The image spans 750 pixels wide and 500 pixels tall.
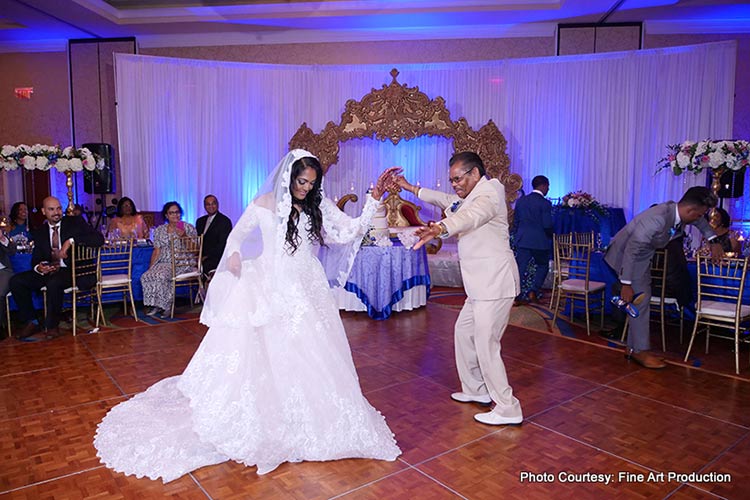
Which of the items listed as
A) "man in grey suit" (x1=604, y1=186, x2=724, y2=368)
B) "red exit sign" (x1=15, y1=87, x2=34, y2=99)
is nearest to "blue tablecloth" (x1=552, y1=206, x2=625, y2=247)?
"man in grey suit" (x1=604, y1=186, x2=724, y2=368)

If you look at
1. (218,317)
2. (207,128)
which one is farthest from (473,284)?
(207,128)

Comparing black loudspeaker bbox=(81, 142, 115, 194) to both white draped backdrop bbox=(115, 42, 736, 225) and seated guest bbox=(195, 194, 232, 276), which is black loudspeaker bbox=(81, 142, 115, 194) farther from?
seated guest bbox=(195, 194, 232, 276)

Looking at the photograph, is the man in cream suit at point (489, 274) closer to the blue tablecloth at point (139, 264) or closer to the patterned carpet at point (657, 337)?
the patterned carpet at point (657, 337)

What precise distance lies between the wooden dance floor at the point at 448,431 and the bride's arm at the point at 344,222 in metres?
1.28

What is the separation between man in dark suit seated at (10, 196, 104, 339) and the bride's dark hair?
12.3 feet

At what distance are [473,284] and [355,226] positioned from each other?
86 centimetres

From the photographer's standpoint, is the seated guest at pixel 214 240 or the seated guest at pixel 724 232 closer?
the seated guest at pixel 724 232

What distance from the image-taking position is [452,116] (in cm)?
1140

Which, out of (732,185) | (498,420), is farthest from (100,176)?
(732,185)

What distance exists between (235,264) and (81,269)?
12.8 feet

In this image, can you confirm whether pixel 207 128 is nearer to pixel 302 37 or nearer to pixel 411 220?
pixel 302 37

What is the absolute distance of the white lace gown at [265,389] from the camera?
3.07 m

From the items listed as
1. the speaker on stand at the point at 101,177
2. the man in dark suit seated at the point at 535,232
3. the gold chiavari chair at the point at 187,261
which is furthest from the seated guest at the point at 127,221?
the man in dark suit seated at the point at 535,232

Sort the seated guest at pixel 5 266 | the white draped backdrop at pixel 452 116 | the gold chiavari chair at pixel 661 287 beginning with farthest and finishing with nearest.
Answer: the white draped backdrop at pixel 452 116, the seated guest at pixel 5 266, the gold chiavari chair at pixel 661 287
